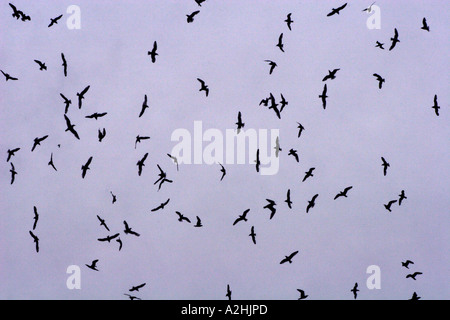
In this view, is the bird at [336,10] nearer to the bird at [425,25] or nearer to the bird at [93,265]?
the bird at [425,25]

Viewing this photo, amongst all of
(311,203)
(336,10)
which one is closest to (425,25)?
(336,10)

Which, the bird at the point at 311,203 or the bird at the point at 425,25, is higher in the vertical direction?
the bird at the point at 425,25

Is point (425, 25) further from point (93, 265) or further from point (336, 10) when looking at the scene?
point (93, 265)

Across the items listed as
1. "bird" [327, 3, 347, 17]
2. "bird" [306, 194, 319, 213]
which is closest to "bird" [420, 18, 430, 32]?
"bird" [327, 3, 347, 17]

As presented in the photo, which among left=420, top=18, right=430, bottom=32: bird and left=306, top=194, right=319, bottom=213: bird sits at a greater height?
left=420, top=18, right=430, bottom=32: bird

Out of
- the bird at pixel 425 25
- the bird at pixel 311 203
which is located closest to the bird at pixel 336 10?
the bird at pixel 425 25

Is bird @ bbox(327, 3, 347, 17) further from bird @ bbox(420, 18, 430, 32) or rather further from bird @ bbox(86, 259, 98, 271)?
bird @ bbox(86, 259, 98, 271)

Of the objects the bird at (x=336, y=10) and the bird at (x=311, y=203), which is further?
the bird at (x=311, y=203)

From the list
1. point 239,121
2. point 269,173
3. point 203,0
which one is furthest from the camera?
point 269,173
